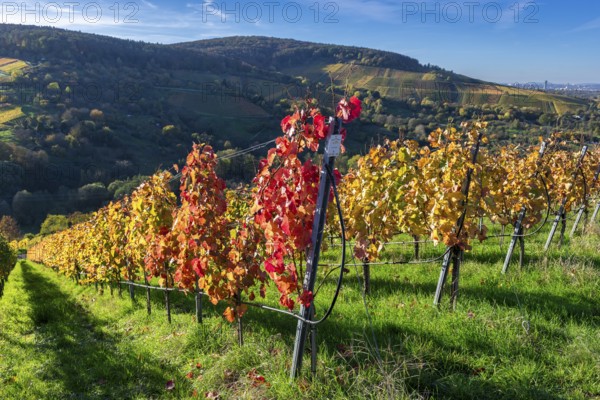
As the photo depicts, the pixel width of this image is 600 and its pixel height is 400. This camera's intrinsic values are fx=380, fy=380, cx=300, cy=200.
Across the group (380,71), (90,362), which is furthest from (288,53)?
(90,362)

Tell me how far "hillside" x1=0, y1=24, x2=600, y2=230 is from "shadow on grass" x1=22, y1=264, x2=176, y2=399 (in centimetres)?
3089

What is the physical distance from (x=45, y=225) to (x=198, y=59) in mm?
99434

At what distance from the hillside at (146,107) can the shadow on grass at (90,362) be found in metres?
30.9

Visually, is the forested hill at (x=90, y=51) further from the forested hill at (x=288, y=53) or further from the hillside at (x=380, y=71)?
the forested hill at (x=288, y=53)

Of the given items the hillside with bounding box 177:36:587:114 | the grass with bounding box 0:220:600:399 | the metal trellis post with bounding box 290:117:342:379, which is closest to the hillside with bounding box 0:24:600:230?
the hillside with bounding box 177:36:587:114

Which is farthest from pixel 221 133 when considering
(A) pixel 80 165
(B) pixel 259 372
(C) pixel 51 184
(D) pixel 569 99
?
(B) pixel 259 372

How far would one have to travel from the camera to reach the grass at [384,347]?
331 centimetres

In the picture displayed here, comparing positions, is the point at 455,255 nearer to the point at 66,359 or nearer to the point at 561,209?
the point at 561,209

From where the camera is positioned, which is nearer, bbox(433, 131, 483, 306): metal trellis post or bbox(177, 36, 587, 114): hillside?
bbox(433, 131, 483, 306): metal trellis post

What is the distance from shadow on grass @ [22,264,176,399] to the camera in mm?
4418

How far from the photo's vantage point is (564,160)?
8.70 metres

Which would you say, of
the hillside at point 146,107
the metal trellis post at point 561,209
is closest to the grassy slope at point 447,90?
the hillside at point 146,107

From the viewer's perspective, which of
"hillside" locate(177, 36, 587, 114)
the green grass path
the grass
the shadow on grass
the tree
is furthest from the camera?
"hillside" locate(177, 36, 587, 114)

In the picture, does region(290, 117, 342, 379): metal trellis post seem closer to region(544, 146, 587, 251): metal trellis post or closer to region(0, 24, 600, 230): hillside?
region(544, 146, 587, 251): metal trellis post
